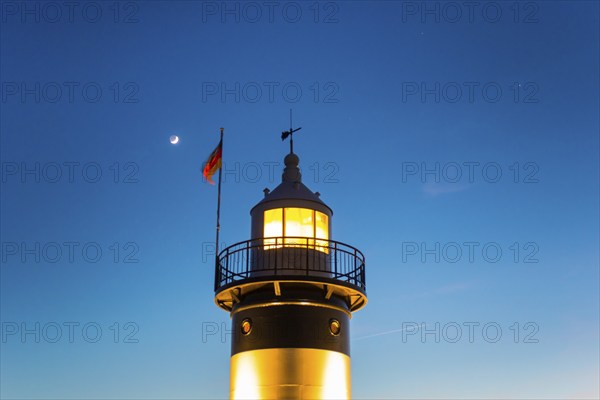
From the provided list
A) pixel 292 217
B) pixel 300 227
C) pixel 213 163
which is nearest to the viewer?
pixel 300 227

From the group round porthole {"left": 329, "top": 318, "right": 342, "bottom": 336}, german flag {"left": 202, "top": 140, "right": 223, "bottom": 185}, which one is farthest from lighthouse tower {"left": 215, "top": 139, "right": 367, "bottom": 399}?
german flag {"left": 202, "top": 140, "right": 223, "bottom": 185}

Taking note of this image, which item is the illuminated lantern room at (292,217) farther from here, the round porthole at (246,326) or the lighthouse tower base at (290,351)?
the round porthole at (246,326)

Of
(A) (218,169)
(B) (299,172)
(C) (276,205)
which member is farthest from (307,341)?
(A) (218,169)

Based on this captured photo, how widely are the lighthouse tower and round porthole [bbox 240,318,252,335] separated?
0.03 metres

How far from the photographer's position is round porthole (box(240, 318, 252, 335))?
21.5 meters

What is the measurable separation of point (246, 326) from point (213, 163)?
7.73 metres

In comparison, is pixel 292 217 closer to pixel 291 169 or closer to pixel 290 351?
pixel 291 169

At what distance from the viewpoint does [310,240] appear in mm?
21875

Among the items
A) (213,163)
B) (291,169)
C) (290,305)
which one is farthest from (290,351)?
(213,163)

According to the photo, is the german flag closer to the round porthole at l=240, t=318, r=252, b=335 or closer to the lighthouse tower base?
the lighthouse tower base

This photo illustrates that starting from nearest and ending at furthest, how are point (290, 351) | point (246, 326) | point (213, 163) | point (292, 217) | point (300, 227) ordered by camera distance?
point (290, 351), point (246, 326), point (300, 227), point (292, 217), point (213, 163)

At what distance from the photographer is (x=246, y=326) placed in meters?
21.6

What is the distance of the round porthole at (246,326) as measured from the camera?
21.5 metres

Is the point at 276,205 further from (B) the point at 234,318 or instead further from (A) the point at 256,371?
(A) the point at 256,371
